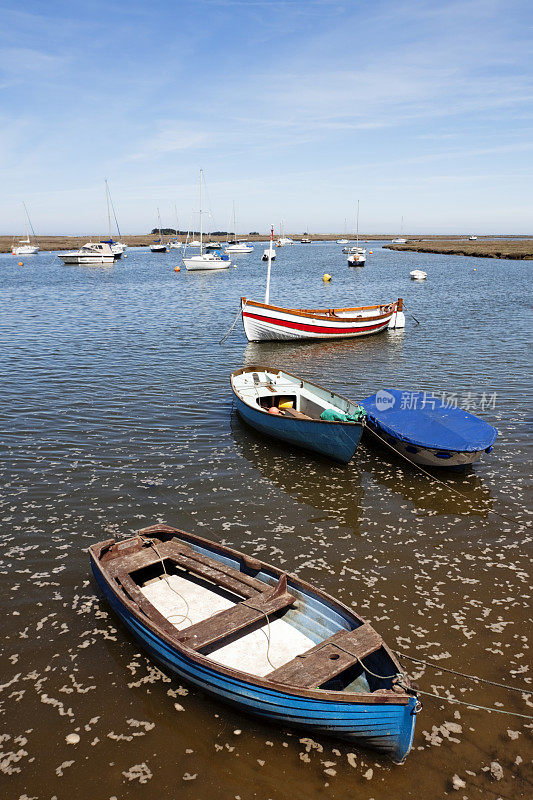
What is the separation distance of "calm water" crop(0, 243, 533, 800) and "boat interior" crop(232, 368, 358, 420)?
1.50m

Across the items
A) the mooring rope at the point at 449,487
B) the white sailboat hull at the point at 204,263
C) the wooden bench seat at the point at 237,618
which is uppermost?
the white sailboat hull at the point at 204,263

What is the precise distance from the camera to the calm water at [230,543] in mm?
7512

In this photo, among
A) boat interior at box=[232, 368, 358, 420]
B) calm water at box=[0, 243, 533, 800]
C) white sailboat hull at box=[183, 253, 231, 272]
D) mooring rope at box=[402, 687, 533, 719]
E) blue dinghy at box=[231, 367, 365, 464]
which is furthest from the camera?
white sailboat hull at box=[183, 253, 231, 272]

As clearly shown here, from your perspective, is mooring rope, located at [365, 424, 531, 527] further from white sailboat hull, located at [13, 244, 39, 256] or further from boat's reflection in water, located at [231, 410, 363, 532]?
white sailboat hull, located at [13, 244, 39, 256]

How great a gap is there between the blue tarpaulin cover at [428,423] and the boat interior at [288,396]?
1444mm

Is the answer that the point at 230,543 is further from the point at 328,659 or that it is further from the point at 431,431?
the point at 431,431

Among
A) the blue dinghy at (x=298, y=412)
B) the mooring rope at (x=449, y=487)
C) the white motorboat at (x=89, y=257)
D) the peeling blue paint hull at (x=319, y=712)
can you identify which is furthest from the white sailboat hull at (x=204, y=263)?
the peeling blue paint hull at (x=319, y=712)

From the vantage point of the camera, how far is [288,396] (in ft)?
67.9

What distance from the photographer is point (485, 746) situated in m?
7.80

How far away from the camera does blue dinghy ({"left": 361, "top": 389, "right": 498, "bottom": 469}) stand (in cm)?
1562

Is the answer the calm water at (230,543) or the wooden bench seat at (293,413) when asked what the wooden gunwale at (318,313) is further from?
the wooden bench seat at (293,413)

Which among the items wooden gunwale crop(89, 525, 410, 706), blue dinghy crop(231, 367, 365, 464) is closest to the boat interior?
blue dinghy crop(231, 367, 365, 464)
